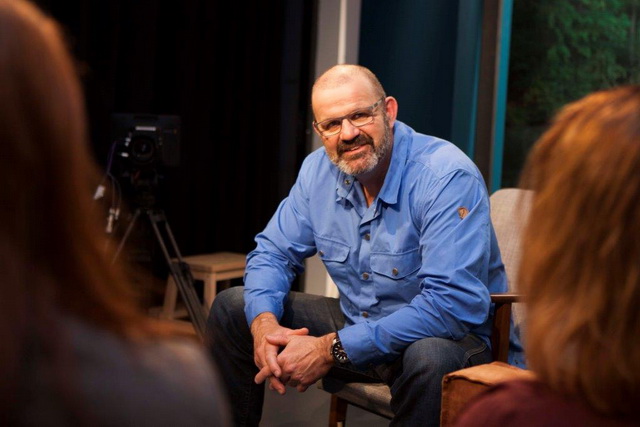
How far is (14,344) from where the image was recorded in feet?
2.24

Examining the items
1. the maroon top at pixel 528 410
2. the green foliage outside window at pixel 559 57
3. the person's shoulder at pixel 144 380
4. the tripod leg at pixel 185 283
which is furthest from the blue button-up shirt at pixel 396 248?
the green foliage outside window at pixel 559 57

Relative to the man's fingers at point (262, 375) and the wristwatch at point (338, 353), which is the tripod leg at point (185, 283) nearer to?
the man's fingers at point (262, 375)

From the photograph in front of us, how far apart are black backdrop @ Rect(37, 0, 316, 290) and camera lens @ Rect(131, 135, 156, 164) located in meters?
0.41

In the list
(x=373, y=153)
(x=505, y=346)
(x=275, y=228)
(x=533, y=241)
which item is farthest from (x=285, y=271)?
(x=533, y=241)

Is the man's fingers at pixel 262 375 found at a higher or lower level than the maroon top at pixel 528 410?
lower

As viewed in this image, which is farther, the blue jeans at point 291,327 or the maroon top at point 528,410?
the blue jeans at point 291,327

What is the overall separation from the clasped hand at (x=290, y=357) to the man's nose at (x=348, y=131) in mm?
582

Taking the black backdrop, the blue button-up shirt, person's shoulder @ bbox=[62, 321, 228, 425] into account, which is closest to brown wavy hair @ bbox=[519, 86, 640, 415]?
person's shoulder @ bbox=[62, 321, 228, 425]

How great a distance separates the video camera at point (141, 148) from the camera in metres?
3.75

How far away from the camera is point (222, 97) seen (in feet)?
14.8

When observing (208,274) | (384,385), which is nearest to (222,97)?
(208,274)

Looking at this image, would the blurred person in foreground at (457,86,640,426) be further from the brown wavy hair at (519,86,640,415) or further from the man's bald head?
the man's bald head

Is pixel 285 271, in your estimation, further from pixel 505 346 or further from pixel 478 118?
pixel 478 118

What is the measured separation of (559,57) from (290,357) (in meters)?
2.50
